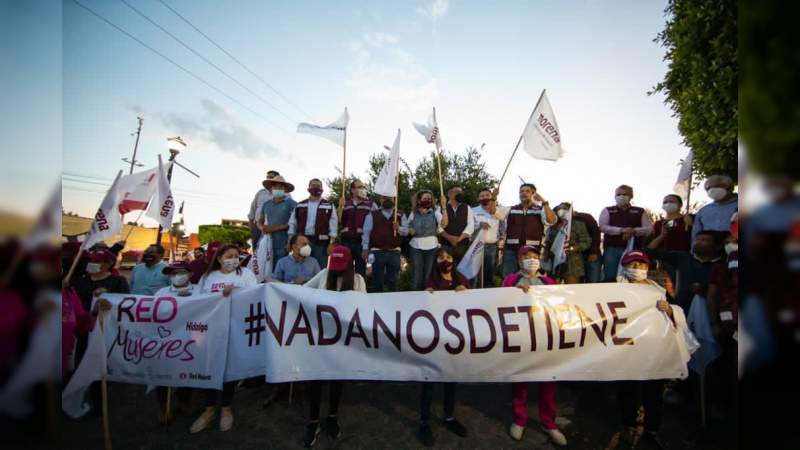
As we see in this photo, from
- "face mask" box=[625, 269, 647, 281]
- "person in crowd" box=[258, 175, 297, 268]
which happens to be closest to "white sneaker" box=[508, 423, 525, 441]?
"face mask" box=[625, 269, 647, 281]

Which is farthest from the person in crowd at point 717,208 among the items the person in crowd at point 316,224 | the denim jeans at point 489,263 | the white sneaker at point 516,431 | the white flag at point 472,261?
the person in crowd at point 316,224

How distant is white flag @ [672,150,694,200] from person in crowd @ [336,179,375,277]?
561 cm

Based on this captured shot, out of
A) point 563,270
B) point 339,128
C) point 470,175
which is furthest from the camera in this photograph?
point 470,175

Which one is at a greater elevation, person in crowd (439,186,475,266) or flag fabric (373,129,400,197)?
flag fabric (373,129,400,197)

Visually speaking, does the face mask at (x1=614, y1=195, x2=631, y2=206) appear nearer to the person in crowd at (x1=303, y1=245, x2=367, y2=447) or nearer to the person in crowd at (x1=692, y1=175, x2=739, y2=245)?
the person in crowd at (x1=692, y1=175, x2=739, y2=245)

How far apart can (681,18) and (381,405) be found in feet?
32.5

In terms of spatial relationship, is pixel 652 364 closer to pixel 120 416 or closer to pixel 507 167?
pixel 507 167

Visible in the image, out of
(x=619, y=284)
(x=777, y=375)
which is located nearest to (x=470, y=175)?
(x=619, y=284)

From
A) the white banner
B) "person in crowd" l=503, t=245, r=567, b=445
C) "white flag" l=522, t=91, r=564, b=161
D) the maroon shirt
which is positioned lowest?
"person in crowd" l=503, t=245, r=567, b=445

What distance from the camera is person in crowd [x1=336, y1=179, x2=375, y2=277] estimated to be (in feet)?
23.0

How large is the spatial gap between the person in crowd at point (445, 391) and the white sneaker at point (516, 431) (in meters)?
0.50

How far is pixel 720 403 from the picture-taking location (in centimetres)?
389

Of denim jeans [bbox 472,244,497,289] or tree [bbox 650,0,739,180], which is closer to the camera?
tree [bbox 650,0,739,180]

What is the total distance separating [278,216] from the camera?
7137 millimetres
